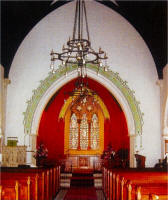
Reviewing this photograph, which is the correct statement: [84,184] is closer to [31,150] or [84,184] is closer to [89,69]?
[31,150]

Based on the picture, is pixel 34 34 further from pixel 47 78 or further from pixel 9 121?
pixel 9 121

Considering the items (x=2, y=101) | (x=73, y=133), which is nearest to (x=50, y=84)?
(x=2, y=101)

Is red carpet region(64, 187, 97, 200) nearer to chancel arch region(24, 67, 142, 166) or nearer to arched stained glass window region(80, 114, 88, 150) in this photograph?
chancel arch region(24, 67, 142, 166)

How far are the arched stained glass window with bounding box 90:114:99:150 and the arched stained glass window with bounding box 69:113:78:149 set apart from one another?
0.92 meters

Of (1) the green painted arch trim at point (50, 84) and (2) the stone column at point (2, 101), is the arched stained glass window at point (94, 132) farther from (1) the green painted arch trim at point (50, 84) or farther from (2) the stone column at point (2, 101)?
(2) the stone column at point (2, 101)

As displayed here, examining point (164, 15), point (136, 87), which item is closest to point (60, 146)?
point (136, 87)

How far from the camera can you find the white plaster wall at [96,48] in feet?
45.3

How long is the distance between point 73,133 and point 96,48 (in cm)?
723

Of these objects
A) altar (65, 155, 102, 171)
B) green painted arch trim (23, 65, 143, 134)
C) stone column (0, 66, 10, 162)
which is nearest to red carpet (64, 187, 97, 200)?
green painted arch trim (23, 65, 143, 134)

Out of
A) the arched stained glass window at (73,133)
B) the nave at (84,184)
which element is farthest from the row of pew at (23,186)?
the arched stained glass window at (73,133)

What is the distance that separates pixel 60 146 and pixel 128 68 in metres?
6.96

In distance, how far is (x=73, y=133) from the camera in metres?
20.0

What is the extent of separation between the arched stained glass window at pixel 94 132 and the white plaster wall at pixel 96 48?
636 centimetres

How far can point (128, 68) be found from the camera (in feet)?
46.0
